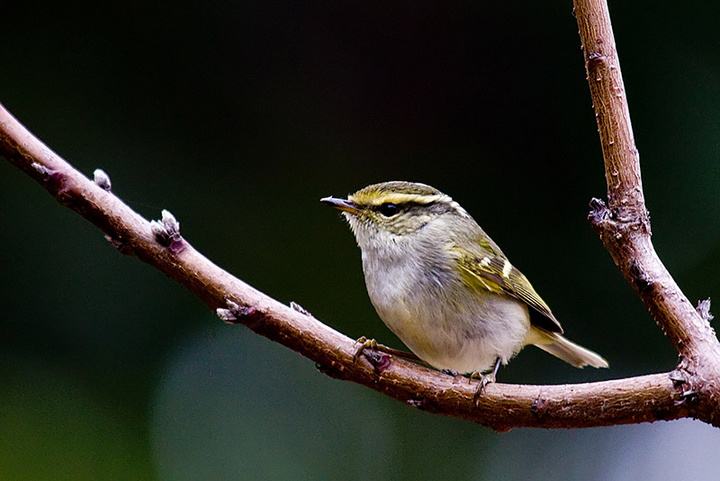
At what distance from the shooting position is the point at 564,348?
305 centimetres

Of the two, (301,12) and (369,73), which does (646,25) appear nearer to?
(369,73)

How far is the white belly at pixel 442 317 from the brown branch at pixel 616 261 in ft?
1.99

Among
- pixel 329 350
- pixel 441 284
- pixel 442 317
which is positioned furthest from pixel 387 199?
pixel 329 350

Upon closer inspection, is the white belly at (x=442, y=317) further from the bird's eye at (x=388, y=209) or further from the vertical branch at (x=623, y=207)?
the vertical branch at (x=623, y=207)

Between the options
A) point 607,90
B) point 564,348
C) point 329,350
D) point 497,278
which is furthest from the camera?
point 564,348

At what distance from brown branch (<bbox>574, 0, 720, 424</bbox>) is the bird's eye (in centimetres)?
112

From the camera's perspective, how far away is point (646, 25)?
3.83 m

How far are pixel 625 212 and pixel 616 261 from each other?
105 millimetres

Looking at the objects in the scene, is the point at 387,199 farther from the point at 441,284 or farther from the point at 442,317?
the point at 442,317

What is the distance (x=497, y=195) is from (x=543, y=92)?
53cm

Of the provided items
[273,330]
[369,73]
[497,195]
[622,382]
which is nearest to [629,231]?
[622,382]

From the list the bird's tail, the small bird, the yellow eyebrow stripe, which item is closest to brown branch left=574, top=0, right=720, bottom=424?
the small bird

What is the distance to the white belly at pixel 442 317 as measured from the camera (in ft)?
8.18

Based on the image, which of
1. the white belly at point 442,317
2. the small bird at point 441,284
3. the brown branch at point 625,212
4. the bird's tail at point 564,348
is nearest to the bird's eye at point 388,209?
the small bird at point 441,284
